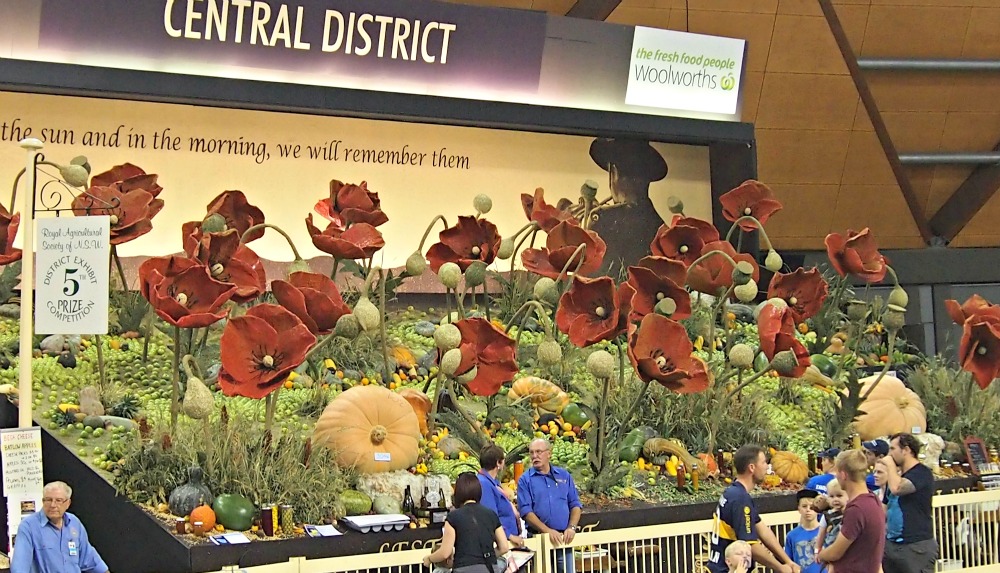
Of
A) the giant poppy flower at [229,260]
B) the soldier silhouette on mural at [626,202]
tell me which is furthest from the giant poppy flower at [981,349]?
the giant poppy flower at [229,260]

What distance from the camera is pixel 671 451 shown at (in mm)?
9266

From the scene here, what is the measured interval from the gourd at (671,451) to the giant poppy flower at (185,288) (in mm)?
3395

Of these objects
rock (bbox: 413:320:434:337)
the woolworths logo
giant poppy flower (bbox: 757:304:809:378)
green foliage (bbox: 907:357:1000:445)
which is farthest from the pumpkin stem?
the woolworths logo

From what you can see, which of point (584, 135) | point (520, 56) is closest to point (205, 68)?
point (520, 56)

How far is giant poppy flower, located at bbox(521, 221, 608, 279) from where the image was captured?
30.9 ft

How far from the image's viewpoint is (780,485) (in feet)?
31.1

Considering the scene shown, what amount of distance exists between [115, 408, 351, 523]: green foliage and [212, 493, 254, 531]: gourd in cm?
14

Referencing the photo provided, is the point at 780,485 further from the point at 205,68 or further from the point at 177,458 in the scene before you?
the point at 205,68

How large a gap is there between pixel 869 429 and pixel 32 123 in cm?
770

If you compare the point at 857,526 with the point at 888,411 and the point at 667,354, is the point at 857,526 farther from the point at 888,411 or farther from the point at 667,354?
the point at 888,411

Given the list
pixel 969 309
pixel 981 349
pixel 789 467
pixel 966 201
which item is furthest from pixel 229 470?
pixel 966 201

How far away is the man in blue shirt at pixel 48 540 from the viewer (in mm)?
6070

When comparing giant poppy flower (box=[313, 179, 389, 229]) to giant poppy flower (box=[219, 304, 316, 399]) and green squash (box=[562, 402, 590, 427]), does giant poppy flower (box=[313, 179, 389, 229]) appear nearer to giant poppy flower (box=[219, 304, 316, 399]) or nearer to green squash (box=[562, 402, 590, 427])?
giant poppy flower (box=[219, 304, 316, 399])

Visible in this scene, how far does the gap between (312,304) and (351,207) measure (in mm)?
1622
